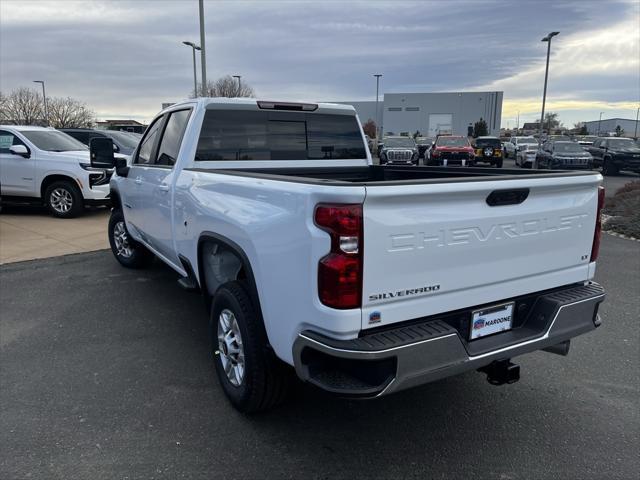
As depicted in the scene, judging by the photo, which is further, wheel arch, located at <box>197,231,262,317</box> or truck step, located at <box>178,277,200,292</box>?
truck step, located at <box>178,277,200,292</box>

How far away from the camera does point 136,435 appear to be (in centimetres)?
314

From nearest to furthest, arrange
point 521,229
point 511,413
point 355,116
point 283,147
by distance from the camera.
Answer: point 521,229
point 511,413
point 283,147
point 355,116

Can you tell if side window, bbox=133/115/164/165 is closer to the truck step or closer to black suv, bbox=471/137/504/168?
the truck step

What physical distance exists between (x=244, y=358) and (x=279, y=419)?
529 mm

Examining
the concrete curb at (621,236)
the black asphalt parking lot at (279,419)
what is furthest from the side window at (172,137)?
the concrete curb at (621,236)

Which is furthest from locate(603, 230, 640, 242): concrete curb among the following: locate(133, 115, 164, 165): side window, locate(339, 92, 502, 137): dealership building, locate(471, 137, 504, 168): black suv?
locate(339, 92, 502, 137): dealership building

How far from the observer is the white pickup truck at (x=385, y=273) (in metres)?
2.38

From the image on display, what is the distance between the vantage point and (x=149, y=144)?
537cm

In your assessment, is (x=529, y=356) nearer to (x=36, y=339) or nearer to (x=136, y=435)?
(x=136, y=435)

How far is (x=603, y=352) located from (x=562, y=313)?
1.80 m

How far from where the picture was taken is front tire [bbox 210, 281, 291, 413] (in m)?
3.01

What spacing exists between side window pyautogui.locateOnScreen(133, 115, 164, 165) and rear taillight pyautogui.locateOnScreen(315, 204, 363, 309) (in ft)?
10.8

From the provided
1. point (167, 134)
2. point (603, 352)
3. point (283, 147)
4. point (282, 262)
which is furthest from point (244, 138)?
point (603, 352)

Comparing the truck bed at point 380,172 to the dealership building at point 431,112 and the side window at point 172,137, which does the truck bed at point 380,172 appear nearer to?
the side window at point 172,137
